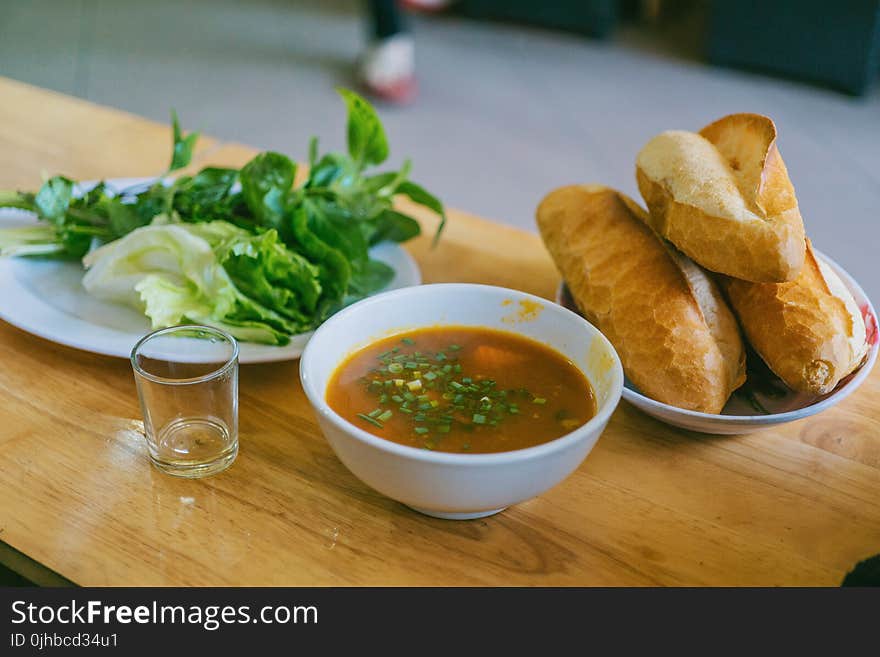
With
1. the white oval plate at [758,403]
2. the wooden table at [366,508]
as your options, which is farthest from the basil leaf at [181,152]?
the white oval plate at [758,403]

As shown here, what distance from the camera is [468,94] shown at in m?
3.79

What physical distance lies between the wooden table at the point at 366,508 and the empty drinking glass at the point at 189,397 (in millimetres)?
24

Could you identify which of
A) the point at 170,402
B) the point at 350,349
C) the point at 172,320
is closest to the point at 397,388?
the point at 350,349

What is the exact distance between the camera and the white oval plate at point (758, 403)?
100 centimetres

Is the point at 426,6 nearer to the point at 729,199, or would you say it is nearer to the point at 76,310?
the point at 76,310

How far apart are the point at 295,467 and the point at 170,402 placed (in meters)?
0.15

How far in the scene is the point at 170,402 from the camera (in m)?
1.01

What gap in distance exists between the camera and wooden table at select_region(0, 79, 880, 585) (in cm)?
90

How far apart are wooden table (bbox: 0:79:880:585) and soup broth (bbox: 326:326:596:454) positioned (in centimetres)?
9

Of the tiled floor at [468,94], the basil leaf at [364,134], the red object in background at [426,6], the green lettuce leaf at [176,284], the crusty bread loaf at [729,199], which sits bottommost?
the tiled floor at [468,94]

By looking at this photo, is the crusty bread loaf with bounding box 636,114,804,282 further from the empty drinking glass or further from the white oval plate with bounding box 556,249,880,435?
the empty drinking glass

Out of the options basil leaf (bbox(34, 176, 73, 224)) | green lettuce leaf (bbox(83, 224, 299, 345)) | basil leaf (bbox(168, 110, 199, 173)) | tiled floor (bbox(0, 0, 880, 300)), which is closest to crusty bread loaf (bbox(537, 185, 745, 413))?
green lettuce leaf (bbox(83, 224, 299, 345))

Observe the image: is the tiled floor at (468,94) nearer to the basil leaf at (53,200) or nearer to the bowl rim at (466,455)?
the basil leaf at (53,200)

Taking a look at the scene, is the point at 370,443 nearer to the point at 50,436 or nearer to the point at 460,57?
the point at 50,436
